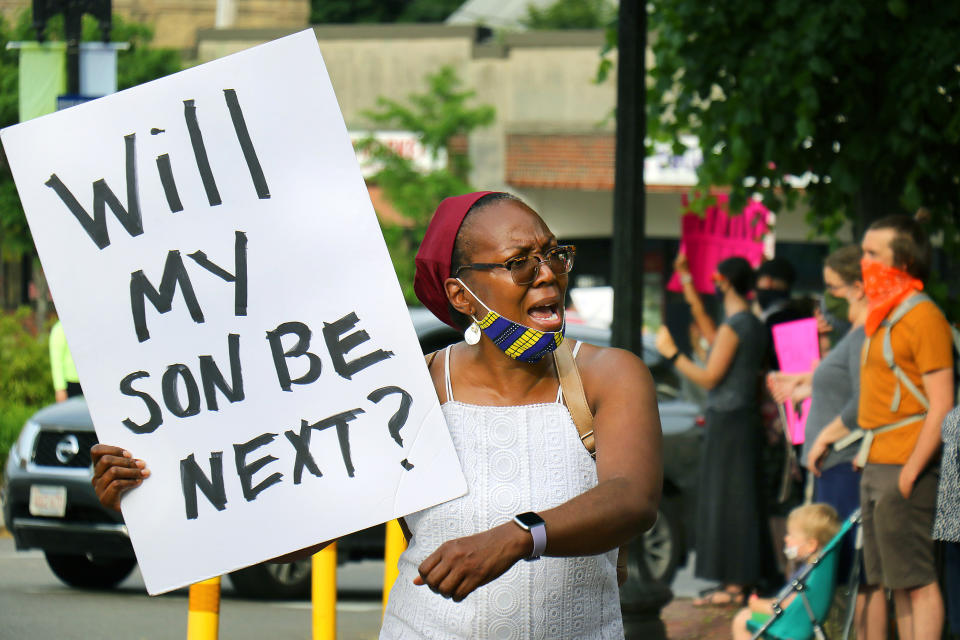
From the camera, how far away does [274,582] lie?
8.34 metres

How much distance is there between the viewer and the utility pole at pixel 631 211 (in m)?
6.43

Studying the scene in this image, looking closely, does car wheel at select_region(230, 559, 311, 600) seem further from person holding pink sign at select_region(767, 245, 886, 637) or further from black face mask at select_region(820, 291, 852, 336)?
black face mask at select_region(820, 291, 852, 336)

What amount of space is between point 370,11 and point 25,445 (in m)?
42.1

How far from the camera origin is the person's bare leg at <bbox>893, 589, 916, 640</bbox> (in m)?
5.88

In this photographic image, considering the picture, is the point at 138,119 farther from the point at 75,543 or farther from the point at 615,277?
the point at 75,543

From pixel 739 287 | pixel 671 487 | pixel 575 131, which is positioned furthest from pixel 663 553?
pixel 575 131

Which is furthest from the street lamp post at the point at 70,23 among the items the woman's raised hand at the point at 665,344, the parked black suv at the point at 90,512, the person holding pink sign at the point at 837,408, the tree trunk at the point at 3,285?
the tree trunk at the point at 3,285

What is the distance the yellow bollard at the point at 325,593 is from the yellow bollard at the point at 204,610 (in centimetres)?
72

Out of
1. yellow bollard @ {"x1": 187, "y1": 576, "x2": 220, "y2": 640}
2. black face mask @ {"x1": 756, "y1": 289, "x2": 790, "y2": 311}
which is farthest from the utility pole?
yellow bollard @ {"x1": 187, "y1": 576, "x2": 220, "y2": 640}

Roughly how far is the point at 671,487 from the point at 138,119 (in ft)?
22.9

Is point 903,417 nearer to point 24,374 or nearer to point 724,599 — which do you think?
point 724,599

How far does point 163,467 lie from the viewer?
2781 mm

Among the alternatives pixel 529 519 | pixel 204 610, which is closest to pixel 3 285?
pixel 204 610

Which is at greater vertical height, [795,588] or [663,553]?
[795,588]
